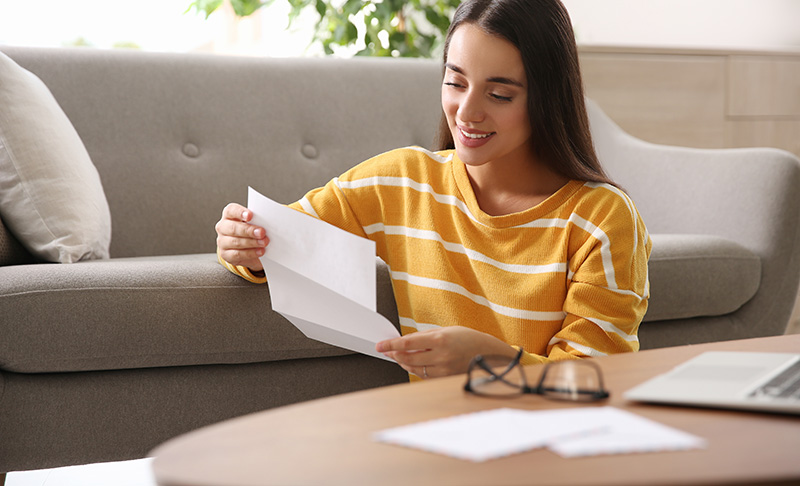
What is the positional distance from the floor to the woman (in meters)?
0.65

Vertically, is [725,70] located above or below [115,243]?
above

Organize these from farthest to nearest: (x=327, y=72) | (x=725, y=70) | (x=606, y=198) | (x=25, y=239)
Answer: (x=725, y=70)
(x=327, y=72)
(x=25, y=239)
(x=606, y=198)

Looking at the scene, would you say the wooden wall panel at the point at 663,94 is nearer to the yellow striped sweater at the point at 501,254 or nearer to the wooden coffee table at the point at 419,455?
the yellow striped sweater at the point at 501,254

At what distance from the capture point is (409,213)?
48.3 inches

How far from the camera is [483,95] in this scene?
1095 mm

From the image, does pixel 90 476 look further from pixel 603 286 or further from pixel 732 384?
pixel 732 384

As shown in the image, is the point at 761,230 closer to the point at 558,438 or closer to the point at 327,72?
the point at 327,72

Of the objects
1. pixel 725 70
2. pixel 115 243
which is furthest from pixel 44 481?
pixel 725 70

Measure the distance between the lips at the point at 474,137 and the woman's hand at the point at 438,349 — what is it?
336 millimetres

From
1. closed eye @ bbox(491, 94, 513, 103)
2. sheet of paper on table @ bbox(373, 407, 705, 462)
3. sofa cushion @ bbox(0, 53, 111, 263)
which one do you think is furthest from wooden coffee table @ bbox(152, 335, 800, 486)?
sofa cushion @ bbox(0, 53, 111, 263)

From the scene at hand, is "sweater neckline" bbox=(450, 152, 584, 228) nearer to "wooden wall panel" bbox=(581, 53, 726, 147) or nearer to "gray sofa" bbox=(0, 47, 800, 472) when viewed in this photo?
"gray sofa" bbox=(0, 47, 800, 472)

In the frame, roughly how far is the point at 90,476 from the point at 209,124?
0.77 m

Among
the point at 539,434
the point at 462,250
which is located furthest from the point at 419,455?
the point at 462,250

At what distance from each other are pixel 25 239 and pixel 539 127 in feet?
2.80
